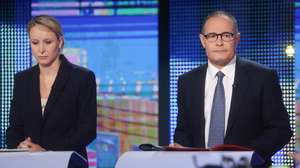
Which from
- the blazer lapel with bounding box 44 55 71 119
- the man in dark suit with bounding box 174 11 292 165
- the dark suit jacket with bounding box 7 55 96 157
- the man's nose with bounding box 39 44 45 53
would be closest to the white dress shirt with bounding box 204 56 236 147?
the man in dark suit with bounding box 174 11 292 165

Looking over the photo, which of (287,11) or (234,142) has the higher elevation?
(287,11)

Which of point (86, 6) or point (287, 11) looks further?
point (86, 6)

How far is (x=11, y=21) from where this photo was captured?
6312 millimetres

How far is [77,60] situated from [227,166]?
431 cm

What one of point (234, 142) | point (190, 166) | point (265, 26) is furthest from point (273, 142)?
point (265, 26)

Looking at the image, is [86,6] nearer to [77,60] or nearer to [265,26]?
[77,60]

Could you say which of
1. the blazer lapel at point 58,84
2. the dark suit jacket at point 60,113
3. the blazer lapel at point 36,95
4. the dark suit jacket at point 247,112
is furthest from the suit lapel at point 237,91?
the blazer lapel at point 36,95

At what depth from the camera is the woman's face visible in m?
3.83

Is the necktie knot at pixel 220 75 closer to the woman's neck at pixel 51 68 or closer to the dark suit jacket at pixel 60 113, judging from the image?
the dark suit jacket at pixel 60 113

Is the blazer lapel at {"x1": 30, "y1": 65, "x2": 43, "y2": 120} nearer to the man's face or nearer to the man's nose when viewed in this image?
the man's nose

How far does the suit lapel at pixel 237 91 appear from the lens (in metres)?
3.60

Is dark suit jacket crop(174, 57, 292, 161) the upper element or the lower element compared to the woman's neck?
lower

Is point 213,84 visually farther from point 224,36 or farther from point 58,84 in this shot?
point 58,84

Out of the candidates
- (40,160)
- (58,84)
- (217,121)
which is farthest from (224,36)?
(40,160)
